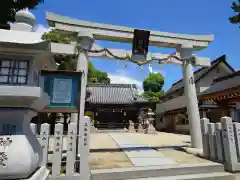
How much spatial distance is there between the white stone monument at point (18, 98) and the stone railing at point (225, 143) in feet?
16.7

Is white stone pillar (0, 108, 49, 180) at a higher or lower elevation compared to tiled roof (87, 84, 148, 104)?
lower

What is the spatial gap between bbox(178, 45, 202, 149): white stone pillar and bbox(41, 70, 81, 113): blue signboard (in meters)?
4.85

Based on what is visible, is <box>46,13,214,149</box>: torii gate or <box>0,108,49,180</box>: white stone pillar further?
<box>46,13,214,149</box>: torii gate

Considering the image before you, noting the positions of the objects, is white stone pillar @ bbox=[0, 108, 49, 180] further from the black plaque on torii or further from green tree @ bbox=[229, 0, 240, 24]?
green tree @ bbox=[229, 0, 240, 24]

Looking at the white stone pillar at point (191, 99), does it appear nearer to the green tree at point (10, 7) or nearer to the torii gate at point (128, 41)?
the torii gate at point (128, 41)

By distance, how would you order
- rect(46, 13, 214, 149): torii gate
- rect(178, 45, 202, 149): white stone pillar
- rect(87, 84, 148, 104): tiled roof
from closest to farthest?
rect(46, 13, 214, 149): torii gate
rect(178, 45, 202, 149): white stone pillar
rect(87, 84, 148, 104): tiled roof

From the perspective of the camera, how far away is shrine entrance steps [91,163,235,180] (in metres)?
4.45

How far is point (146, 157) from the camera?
6.02 meters

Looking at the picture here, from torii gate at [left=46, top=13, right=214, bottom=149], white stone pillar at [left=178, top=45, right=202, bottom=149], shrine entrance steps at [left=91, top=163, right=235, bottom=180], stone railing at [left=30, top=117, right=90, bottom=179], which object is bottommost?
shrine entrance steps at [left=91, top=163, right=235, bottom=180]

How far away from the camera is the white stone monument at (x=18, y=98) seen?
268 centimetres

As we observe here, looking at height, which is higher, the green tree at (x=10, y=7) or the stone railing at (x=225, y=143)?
the green tree at (x=10, y=7)

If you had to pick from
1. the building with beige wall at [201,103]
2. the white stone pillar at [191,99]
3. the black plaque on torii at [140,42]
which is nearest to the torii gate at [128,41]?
the white stone pillar at [191,99]

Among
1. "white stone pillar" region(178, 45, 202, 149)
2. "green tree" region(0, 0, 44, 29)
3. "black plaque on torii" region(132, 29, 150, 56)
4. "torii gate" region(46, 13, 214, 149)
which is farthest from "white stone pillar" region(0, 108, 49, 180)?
"green tree" region(0, 0, 44, 29)

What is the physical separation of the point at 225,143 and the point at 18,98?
5.58 m
